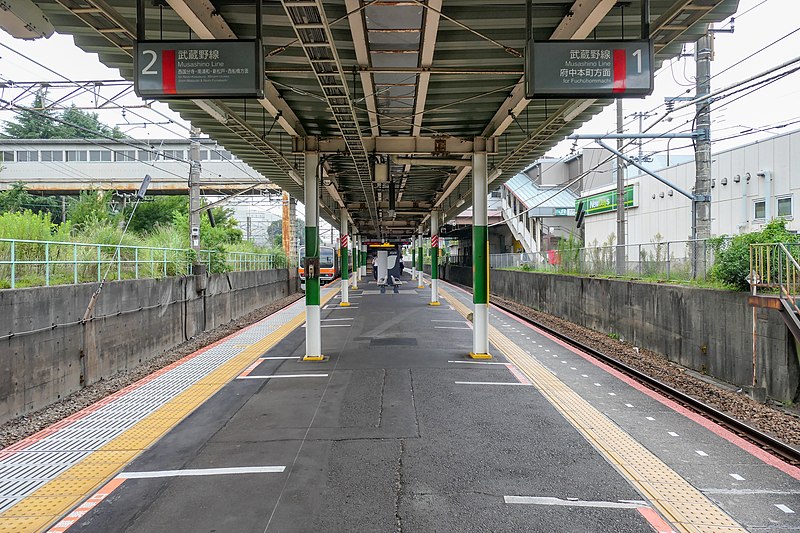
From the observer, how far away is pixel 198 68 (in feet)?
21.3

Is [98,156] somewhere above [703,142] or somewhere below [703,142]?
above

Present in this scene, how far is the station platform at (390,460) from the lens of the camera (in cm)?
489

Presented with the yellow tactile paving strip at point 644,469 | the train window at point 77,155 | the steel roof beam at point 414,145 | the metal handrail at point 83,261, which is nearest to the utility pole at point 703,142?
the steel roof beam at point 414,145

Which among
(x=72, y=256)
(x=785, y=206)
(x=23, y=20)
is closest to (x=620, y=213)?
(x=785, y=206)

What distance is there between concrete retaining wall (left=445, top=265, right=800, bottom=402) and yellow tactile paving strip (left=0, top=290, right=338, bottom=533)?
27.6ft

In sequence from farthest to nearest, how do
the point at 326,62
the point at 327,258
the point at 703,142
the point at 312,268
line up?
the point at 327,258, the point at 703,142, the point at 312,268, the point at 326,62

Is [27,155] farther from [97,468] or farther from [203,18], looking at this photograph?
[97,468]

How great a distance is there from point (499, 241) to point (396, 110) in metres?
46.2

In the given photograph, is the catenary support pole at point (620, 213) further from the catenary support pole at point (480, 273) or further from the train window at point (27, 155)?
the train window at point (27, 155)

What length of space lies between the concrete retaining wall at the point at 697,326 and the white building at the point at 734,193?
188 inches

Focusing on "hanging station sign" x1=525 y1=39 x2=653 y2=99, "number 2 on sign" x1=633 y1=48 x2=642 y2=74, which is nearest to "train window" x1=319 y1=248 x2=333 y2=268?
"hanging station sign" x1=525 y1=39 x2=653 y2=99

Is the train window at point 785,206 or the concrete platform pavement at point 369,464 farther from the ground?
the train window at point 785,206

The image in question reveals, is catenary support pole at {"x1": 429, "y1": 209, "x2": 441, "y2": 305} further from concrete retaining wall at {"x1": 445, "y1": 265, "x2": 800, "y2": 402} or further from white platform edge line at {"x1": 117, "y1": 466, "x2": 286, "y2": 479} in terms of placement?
white platform edge line at {"x1": 117, "y1": 466, "x2": 286, "y2": 479}

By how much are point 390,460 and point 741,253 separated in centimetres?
723
